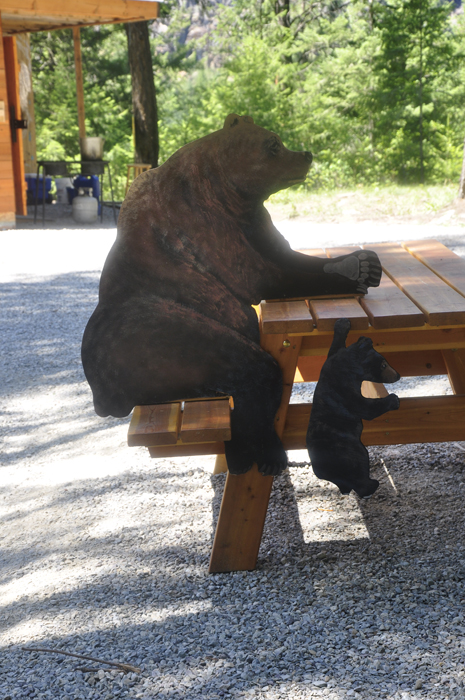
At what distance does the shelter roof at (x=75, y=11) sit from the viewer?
886cm

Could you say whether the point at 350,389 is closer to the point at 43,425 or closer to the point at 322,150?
the point at 43,425

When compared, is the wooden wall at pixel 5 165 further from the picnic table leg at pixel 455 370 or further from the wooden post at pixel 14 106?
the picnic table leg at pixel 455 370

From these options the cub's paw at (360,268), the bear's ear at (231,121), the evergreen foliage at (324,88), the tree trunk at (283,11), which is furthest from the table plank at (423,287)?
the tree trunk at (283,11)

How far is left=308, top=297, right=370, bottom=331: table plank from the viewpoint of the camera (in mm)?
1923

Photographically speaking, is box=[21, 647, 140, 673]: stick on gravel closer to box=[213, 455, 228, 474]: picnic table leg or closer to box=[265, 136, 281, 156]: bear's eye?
box=[213, 455, 228, 474]: picnic table leg

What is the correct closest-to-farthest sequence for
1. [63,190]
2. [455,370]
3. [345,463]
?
[345,463], [455,370], [63,190]

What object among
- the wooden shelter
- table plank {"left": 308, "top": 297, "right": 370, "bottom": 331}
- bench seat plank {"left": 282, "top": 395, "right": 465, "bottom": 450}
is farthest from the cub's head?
the wooden shelter

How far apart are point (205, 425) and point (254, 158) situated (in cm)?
90

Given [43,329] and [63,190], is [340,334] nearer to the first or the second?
[43,329]

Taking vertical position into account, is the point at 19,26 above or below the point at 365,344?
above

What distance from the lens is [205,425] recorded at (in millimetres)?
1942

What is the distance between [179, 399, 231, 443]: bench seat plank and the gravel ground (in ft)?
1.79

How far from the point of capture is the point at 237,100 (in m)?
17.8

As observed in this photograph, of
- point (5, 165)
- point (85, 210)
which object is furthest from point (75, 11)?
point (85, 210)
